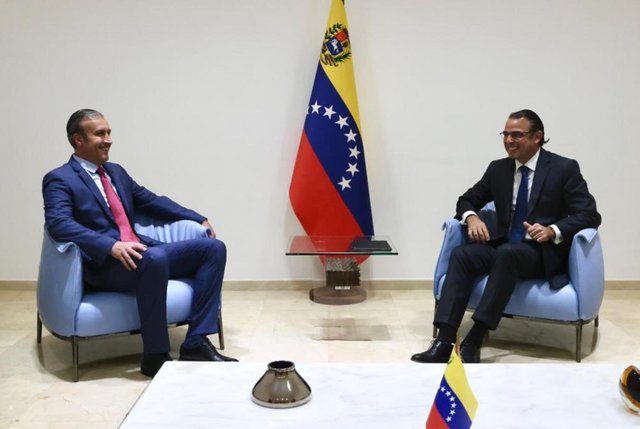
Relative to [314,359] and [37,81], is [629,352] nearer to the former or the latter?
[314,359]

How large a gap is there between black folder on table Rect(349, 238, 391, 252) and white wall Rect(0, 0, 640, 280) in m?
0.92

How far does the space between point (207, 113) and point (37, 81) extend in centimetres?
120

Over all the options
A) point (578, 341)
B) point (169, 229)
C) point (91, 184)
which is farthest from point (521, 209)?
point (91, 184)

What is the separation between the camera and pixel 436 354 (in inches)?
131

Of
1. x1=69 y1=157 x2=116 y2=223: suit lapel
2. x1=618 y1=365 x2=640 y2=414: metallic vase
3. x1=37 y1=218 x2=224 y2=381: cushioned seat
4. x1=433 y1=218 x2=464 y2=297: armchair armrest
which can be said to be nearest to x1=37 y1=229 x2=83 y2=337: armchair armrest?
x1=37 y1=218 x2=224 y2=381: cushioned seat

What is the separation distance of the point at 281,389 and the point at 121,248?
146cm

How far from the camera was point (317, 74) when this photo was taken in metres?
4.58

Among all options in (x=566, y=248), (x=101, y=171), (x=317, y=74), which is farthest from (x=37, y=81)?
(x=566, y=248)

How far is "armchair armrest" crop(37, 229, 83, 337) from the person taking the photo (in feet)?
10.1

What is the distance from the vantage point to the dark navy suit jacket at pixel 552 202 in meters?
3.40

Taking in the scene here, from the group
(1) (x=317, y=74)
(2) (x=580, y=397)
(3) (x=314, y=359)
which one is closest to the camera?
(2) (x=580, y=397)

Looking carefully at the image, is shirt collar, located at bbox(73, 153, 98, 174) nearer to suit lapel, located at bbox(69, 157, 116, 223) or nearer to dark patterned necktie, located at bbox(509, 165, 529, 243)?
suit lapel, located at bbox(69, 157, 116, 223)

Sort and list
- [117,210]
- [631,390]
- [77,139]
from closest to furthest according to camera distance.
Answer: [631,390] → [77,139] → [117,210]

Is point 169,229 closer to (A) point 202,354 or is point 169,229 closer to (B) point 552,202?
(A) point 202,354
